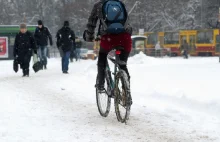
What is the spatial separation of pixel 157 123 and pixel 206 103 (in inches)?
63.9

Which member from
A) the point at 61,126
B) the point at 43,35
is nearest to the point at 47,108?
the point at 61,126

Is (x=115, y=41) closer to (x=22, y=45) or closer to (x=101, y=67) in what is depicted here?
(x=101, y=67)

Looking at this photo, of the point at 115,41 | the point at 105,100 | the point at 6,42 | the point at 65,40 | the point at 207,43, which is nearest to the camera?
the point at 115,41

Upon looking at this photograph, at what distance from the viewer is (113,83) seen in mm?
6234

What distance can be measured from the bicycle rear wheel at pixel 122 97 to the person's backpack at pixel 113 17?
0.60 m

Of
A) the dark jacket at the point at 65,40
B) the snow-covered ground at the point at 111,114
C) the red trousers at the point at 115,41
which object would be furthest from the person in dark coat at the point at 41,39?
the red trousers at the point at 115,41

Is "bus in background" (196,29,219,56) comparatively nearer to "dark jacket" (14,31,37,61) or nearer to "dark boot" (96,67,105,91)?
"dark jacket" (14,31,37,61)

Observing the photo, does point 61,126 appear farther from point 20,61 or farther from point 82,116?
point 20,61

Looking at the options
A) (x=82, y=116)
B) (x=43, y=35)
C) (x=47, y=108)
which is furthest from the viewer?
(x=43, y=35)

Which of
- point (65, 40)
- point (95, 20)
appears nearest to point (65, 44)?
point (65, 40)

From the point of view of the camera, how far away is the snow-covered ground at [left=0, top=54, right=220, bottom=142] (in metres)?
5.31

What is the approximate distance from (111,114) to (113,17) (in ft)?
5.55

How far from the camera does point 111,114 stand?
678 cm

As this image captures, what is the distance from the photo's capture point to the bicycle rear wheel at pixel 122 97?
5828mm
